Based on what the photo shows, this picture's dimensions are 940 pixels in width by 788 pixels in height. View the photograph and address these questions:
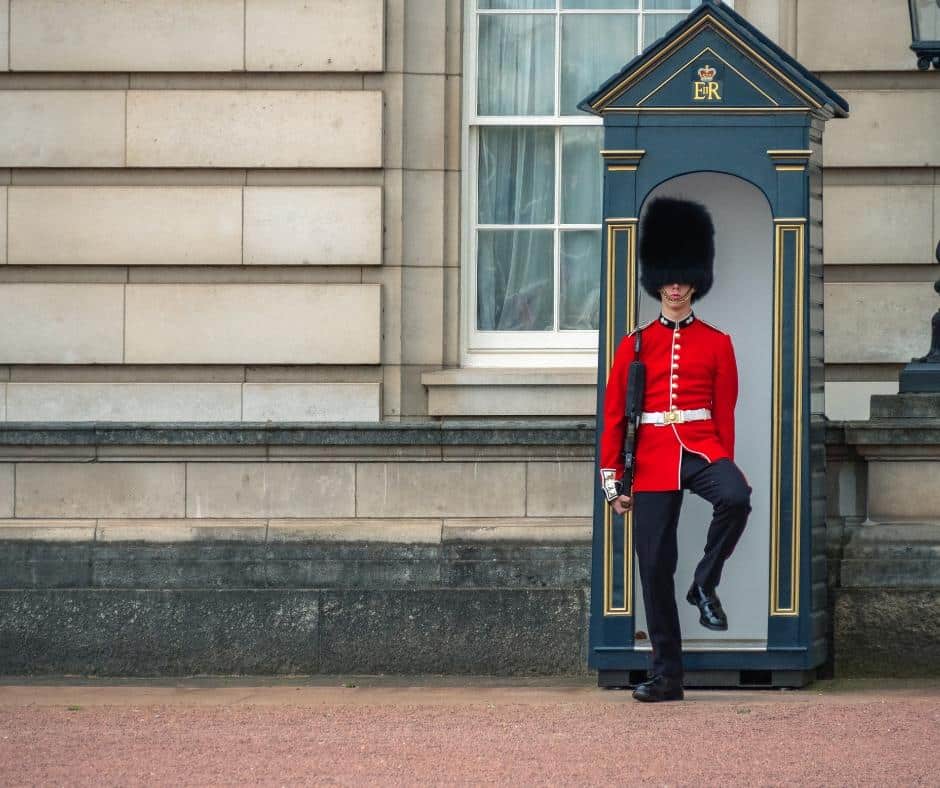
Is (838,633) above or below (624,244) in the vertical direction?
below

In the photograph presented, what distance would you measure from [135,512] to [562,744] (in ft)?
10.7

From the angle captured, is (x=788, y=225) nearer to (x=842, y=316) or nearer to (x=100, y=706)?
(x=842, y=316)

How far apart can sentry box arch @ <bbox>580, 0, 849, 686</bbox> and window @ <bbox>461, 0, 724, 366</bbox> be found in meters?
1.97

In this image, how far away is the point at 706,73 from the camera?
26.9 feet

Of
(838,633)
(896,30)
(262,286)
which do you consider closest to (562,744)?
(838,633)

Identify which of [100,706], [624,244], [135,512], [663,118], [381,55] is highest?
[381,55]

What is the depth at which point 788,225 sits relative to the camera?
8.17 metres

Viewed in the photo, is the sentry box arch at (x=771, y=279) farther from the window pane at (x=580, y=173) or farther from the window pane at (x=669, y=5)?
the window pane at (x=669, y=5)

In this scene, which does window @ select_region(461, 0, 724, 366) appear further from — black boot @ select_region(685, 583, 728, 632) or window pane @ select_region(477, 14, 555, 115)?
black boot @ select_region(685, 583, 728, 632)

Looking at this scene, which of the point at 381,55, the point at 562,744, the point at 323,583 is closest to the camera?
the point at 562,744

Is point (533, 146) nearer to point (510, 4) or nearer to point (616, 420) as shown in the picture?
point (510, 4)

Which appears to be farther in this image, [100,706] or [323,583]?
[323,583]

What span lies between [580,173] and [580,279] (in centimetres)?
57

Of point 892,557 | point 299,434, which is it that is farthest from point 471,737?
point 299,434
